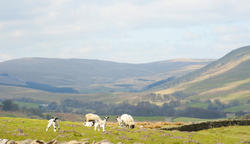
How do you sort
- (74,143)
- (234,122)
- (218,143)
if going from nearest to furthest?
(74,143) → (218,143) → (234,122)

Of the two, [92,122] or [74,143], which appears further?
[92,122]

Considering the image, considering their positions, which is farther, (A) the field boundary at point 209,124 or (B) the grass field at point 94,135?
(A) the field boundary at point 209,124

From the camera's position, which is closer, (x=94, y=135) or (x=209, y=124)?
(x=94, y=135)

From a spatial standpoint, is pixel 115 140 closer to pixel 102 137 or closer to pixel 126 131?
pixel 102 137

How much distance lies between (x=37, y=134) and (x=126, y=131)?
1115 centimetres

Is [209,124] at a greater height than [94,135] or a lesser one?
greater

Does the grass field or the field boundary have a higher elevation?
the field boundary

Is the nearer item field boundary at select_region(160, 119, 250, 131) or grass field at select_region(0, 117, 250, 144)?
grass field at select_region(0, 117, 250, 144)

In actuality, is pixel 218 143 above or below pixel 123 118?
below

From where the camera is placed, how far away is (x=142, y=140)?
125 feet

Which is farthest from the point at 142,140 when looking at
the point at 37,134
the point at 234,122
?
the point at 234,122

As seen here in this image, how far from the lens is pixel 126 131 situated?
43.3 meters

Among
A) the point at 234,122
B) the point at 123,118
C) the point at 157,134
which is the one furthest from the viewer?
the point at 234,122

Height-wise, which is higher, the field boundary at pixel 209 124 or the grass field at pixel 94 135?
the field boundary at pixel 209 124
